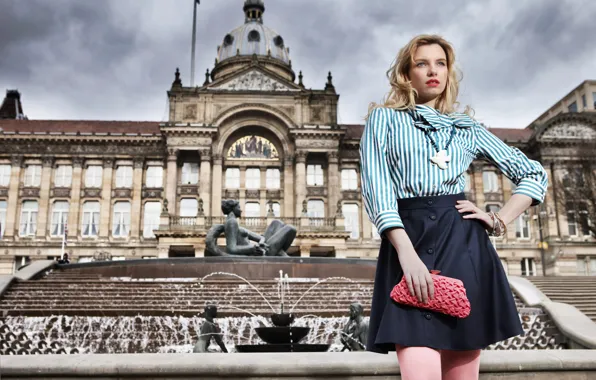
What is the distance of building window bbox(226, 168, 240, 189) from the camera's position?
4708 cm

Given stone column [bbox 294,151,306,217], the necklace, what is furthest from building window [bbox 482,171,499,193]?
the necklace

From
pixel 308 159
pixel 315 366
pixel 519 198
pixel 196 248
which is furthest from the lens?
pixel 308 159

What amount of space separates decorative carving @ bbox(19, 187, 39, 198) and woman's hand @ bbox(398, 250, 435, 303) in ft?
166

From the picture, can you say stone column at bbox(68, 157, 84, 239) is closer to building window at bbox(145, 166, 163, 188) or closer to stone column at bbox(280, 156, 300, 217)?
building window at bbox(145, 166, 163, 188)

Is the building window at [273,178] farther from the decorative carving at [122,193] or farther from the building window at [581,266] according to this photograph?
the building window at [581,266]

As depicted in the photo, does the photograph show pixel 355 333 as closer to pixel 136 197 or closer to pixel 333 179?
pixel 333 179

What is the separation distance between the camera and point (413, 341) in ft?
7.44

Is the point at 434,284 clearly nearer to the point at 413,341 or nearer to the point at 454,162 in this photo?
the point at 413,341

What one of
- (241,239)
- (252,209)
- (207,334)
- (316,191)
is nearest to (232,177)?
(252,209)

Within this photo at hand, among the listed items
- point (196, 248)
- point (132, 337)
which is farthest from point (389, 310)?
point (196, 248)

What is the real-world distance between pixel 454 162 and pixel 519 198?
1.06ft

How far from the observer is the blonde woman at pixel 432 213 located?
2.29 metres

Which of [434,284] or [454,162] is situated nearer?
[434,284]

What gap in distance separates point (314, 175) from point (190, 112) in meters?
11.2
